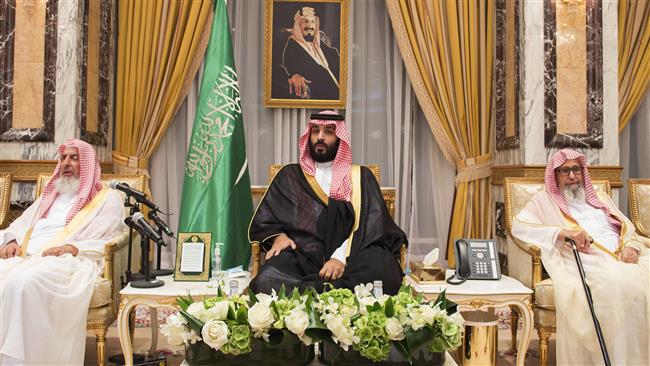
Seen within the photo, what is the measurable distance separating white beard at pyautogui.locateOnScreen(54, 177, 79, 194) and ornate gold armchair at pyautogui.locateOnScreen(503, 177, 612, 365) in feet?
9.47

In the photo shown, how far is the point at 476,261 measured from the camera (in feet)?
11.5

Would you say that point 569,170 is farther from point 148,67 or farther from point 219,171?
point 148,67

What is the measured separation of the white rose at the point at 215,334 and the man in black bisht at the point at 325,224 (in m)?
1.23

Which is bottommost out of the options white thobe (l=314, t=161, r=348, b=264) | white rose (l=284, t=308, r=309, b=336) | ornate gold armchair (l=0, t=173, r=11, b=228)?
white rose (l=284, t=308, r=309, b=336)

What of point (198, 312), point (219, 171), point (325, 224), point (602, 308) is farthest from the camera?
point (219, 171)

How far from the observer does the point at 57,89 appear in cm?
450

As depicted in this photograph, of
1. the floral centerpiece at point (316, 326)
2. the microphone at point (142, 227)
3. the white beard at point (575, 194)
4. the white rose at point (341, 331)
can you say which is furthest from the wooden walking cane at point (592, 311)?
the microphone at point (142, 227)

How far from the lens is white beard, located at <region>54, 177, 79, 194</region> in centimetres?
376

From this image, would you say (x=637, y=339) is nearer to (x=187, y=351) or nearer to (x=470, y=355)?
(x=470, y=355)

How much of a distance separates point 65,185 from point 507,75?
11.7 ft

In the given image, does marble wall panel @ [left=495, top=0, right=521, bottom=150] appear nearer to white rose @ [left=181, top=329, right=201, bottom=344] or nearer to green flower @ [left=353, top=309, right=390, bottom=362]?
green flower @ [left=353, top=309, right=390, bottom=362]

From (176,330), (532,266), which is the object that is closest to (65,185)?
(176,330)

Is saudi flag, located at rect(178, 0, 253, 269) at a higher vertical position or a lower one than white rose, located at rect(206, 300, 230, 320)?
higher

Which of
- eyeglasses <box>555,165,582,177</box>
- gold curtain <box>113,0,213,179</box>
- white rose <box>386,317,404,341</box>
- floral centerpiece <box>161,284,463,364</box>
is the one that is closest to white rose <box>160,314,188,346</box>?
floral centerpiece <box>161,284,463,364</box>
